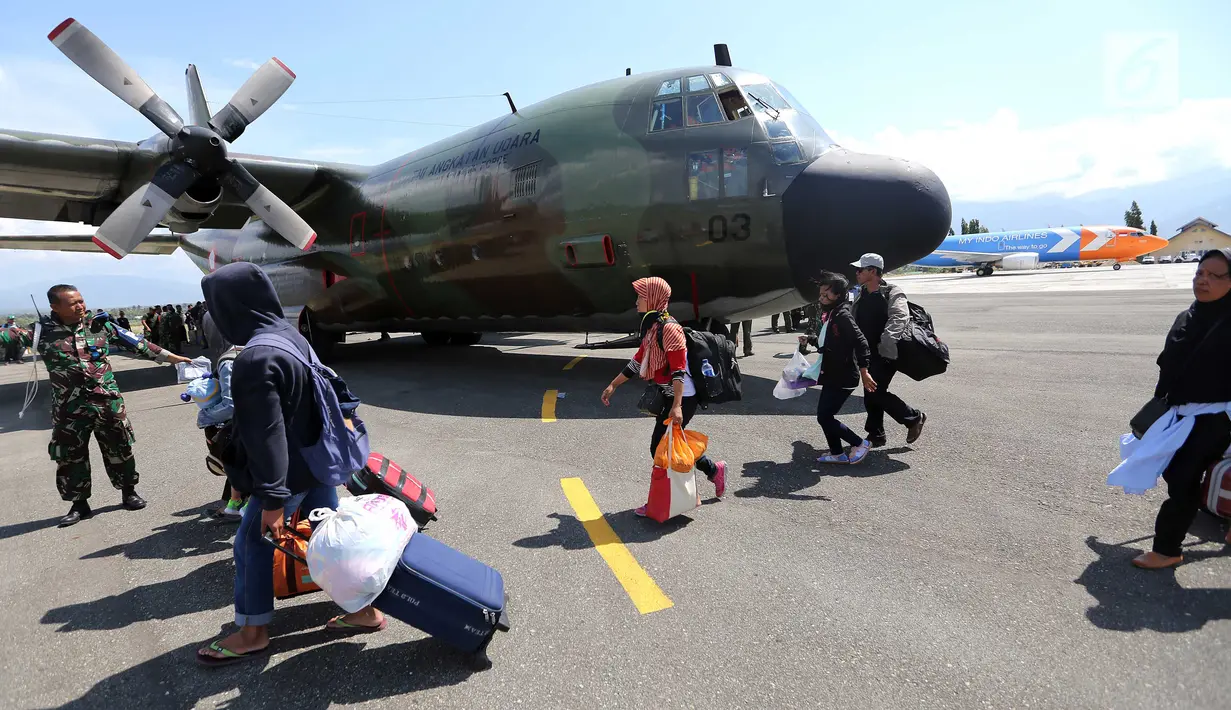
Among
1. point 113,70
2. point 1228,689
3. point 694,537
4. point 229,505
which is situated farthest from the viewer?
point 113,70

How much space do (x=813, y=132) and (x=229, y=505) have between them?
7477mm

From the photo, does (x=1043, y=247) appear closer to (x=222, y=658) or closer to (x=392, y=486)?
(x=392, y=486)

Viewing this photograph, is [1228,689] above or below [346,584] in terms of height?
below

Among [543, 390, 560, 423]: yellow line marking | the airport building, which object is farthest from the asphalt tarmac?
the airport building

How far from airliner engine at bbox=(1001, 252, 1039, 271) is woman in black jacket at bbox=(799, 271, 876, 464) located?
64.7m

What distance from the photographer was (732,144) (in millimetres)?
7391

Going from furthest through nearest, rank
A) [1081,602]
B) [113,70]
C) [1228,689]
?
1. [113,70]
2. [1081,602]
3. [1228,689]

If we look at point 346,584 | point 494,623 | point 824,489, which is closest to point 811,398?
point 824,489

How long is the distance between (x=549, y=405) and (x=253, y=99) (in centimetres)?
734

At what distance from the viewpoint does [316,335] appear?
12.9 metres

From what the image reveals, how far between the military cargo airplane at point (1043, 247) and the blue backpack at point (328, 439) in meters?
64.6

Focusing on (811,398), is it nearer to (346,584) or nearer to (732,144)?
(732,144)

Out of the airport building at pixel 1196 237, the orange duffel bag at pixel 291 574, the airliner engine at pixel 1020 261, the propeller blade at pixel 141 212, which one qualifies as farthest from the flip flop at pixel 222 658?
the airport building at pixel 1196 237

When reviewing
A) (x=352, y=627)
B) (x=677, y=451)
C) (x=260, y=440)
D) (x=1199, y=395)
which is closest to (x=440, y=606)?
(x=352, y=627)
